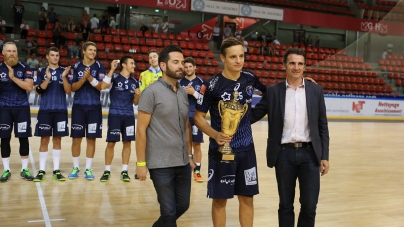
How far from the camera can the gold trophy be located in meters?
3.65

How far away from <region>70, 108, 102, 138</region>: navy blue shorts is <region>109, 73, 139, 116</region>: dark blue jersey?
31 cm

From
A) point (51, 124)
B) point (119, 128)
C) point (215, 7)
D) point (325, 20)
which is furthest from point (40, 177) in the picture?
point (325, 20)

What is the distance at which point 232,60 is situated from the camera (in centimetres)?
373

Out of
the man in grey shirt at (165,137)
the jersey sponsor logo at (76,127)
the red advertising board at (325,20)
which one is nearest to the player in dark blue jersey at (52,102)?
the jersey sponsor logo at (76,127)

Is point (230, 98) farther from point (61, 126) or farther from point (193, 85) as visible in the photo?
point (61, 126)

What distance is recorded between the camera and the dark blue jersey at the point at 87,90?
6.96m

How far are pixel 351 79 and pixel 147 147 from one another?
2019cm

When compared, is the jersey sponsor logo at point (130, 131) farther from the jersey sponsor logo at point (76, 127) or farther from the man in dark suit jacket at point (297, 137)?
the man in dark suit jacket at point (297, 137)

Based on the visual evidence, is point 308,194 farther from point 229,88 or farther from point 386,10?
point 386,10

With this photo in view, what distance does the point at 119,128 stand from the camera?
7199mm

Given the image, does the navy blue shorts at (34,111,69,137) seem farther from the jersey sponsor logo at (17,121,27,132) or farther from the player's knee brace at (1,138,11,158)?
the player's knee brace at (1,138,11,158)

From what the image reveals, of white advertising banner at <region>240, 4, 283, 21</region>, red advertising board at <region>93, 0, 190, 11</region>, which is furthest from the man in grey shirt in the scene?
white advertising banner at <region>240, 4, 283, 21</region>

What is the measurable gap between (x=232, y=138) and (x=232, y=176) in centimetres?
32

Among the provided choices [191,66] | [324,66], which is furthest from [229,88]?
[324,66]
